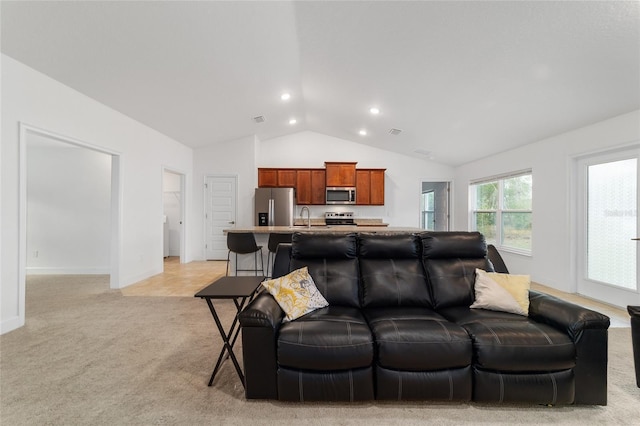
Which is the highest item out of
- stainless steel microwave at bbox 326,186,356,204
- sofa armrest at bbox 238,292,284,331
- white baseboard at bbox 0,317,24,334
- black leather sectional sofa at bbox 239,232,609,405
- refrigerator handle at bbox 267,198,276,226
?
stainless steel microwave at bbox 326,186,356,204

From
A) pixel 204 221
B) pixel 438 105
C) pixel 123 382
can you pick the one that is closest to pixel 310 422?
pixel 123 382

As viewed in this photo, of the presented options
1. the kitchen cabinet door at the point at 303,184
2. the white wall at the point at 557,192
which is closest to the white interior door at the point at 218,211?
the kitchen cabinet door at the point at 303,184

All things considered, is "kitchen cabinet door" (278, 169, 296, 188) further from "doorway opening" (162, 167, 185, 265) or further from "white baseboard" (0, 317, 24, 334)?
"white baseboard" (0, 317, 24, 334)

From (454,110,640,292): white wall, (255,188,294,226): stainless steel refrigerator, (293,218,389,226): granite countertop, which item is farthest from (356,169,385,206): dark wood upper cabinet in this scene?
(454,110,640,292): white wall

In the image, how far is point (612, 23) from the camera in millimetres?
2154

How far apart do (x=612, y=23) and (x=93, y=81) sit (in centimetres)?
498

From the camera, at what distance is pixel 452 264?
7.77 ft

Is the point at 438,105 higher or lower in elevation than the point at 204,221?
higher

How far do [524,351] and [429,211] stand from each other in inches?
247

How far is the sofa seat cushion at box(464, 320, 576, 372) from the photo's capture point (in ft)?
5.29

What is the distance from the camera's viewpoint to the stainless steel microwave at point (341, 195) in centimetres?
653

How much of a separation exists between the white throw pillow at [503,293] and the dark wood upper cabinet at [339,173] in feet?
14.9

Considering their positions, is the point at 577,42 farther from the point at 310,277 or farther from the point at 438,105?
the point at 310,277

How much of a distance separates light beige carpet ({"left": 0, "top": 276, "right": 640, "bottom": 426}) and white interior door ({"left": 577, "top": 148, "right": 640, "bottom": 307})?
952 millimetres
